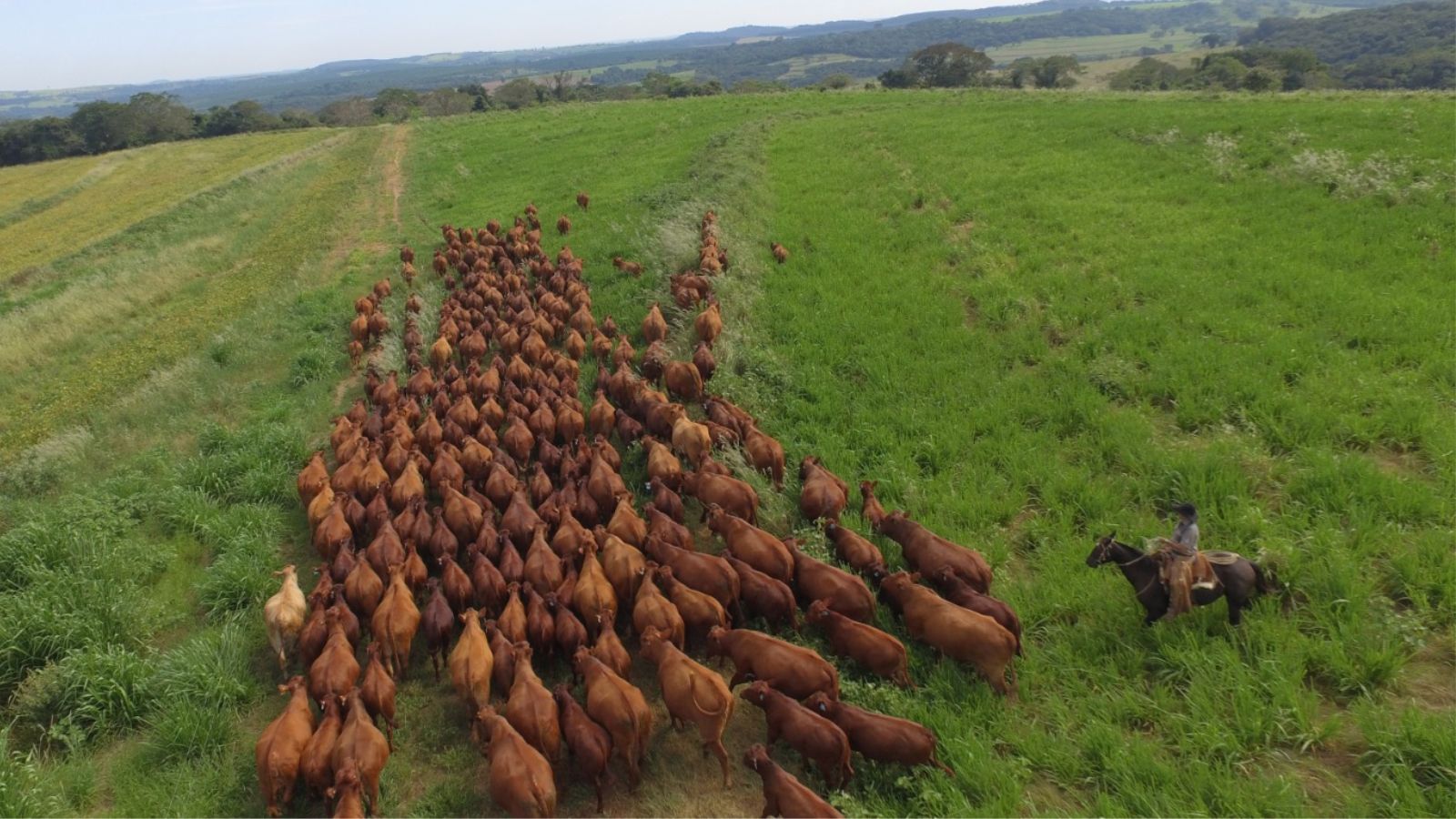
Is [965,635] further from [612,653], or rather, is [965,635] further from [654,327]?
[654,327]

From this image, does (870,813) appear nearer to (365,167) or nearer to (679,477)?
(679,477)

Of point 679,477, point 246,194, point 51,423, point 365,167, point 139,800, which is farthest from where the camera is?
point 365,167

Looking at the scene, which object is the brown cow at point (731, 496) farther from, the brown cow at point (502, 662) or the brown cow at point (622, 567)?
the brown cow at point (502, 662)

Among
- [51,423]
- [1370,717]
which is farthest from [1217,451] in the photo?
[51,423]

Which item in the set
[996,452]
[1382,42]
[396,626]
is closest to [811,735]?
[396,626]

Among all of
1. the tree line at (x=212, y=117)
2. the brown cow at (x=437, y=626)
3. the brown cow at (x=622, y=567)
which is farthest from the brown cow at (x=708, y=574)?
the tree line at (x=212, y=117)

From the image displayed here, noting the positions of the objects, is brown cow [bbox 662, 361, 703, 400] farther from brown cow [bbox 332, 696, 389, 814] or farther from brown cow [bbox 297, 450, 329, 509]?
brown cow [bbox 332, 696, 389, 814]

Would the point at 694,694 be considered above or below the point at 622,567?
below
